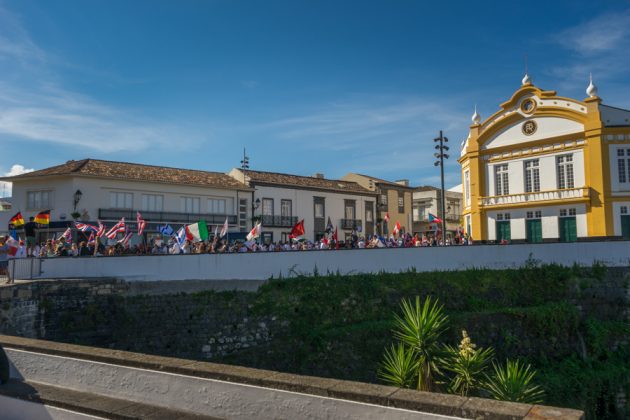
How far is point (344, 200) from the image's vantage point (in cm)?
4722

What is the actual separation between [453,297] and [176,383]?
15.2 meters

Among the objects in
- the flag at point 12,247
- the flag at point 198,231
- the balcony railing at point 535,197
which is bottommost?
the flag at point 12,247

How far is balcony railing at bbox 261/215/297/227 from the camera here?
4128 cm

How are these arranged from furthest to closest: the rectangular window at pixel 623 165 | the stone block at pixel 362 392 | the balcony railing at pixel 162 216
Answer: the balcony railing at pixel 162 216
the rectangular window at pixel 623 165
the stone block at pixel 362 392

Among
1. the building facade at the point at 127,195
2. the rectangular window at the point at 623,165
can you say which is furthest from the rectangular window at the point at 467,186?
the building facade at the point at 127,195

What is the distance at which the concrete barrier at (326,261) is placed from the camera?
56.7 ft

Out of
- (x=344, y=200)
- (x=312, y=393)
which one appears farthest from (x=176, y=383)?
(x=344, y=200)

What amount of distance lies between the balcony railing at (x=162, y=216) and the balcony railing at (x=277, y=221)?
2.54m

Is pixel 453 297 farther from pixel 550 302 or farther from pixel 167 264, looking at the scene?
pixel 167 264

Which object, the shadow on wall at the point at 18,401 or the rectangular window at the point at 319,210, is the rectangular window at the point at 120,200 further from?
the shadow on wall at the point at 18,401

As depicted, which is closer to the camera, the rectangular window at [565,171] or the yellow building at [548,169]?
the yellow building at [548,169]

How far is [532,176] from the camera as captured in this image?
28.7 m

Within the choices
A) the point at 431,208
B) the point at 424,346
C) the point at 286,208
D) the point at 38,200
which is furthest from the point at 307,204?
the point at 424,346

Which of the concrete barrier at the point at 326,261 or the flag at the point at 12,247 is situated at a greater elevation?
the flag at the point at 12,247
